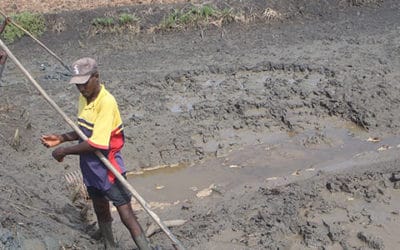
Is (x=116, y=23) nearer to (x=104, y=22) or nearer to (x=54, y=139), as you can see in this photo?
(x=104, y=22)

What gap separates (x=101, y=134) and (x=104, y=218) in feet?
3.15

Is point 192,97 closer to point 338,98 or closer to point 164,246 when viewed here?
point 338,98

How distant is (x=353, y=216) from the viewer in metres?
5.43

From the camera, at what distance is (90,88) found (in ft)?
13.5

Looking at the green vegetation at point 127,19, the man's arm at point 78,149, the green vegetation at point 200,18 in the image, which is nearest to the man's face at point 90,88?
the man's arm at point 78,149

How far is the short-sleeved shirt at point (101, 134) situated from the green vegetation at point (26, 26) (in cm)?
775

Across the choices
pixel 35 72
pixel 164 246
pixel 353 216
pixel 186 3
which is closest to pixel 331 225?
pixel 353 216

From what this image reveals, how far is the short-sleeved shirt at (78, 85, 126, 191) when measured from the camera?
4.09 m

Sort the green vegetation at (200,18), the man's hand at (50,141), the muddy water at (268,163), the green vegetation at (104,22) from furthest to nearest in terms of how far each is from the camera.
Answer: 1. the green vegetation at (104,22)
2. the green vegetation at (200,18)
3. the muddy water at (268,163)
4. the man's hand at (50,141)

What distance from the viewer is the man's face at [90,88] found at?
13.4 feet

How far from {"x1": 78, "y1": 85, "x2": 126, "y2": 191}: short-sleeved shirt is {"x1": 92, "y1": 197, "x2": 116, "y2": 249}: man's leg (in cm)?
28

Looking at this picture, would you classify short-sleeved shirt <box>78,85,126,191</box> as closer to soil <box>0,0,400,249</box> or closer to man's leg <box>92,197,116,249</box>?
man's leg <box>92,197,116,249</box>

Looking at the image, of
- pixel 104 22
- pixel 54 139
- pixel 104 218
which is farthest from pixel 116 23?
pixel 54 139

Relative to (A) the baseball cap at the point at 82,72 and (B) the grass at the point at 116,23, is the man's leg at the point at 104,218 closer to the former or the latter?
(A) the baseball cap at the point at 82,72
